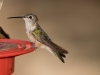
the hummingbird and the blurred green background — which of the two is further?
the blurred green background

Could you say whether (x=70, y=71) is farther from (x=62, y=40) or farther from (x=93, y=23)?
(x=93, y=23)

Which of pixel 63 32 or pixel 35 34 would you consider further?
pixel 63 32

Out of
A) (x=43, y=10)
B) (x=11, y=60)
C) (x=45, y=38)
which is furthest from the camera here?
(x=43, y=10)

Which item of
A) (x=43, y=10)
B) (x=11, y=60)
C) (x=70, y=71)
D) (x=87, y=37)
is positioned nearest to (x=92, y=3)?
(x=87, y=37)

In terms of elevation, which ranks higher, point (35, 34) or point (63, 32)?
point (35, 34)

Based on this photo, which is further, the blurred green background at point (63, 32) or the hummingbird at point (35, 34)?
the blurred green background at point (63, 32)

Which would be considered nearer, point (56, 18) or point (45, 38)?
point (45, 38)

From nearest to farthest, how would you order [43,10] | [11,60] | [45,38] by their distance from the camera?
[11,60], [45,38], [43,10]

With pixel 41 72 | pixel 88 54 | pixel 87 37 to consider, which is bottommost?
pixel 41 72
